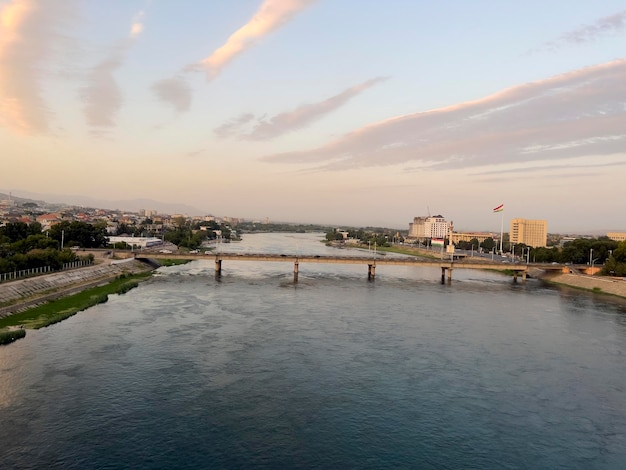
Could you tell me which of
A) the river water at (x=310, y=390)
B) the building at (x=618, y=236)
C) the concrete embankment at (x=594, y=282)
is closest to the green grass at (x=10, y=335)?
the river water at (x=310, y=390)

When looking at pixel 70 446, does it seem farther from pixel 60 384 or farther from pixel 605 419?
pixel 605 419

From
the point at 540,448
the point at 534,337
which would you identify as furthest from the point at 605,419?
the point at 534,337

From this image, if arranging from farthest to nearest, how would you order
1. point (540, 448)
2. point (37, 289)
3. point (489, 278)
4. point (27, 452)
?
point (489, 278)
point (37, 289)
point (540, 448)
point (27, 452)

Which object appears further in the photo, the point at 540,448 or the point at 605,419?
the point at 605,419

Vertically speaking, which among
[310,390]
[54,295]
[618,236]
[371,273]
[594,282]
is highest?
[618,236]

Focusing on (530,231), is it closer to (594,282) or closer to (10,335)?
(594,282)

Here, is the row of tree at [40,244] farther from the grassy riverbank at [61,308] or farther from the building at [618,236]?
the building at [618,236]

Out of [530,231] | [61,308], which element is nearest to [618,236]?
[530,231]
